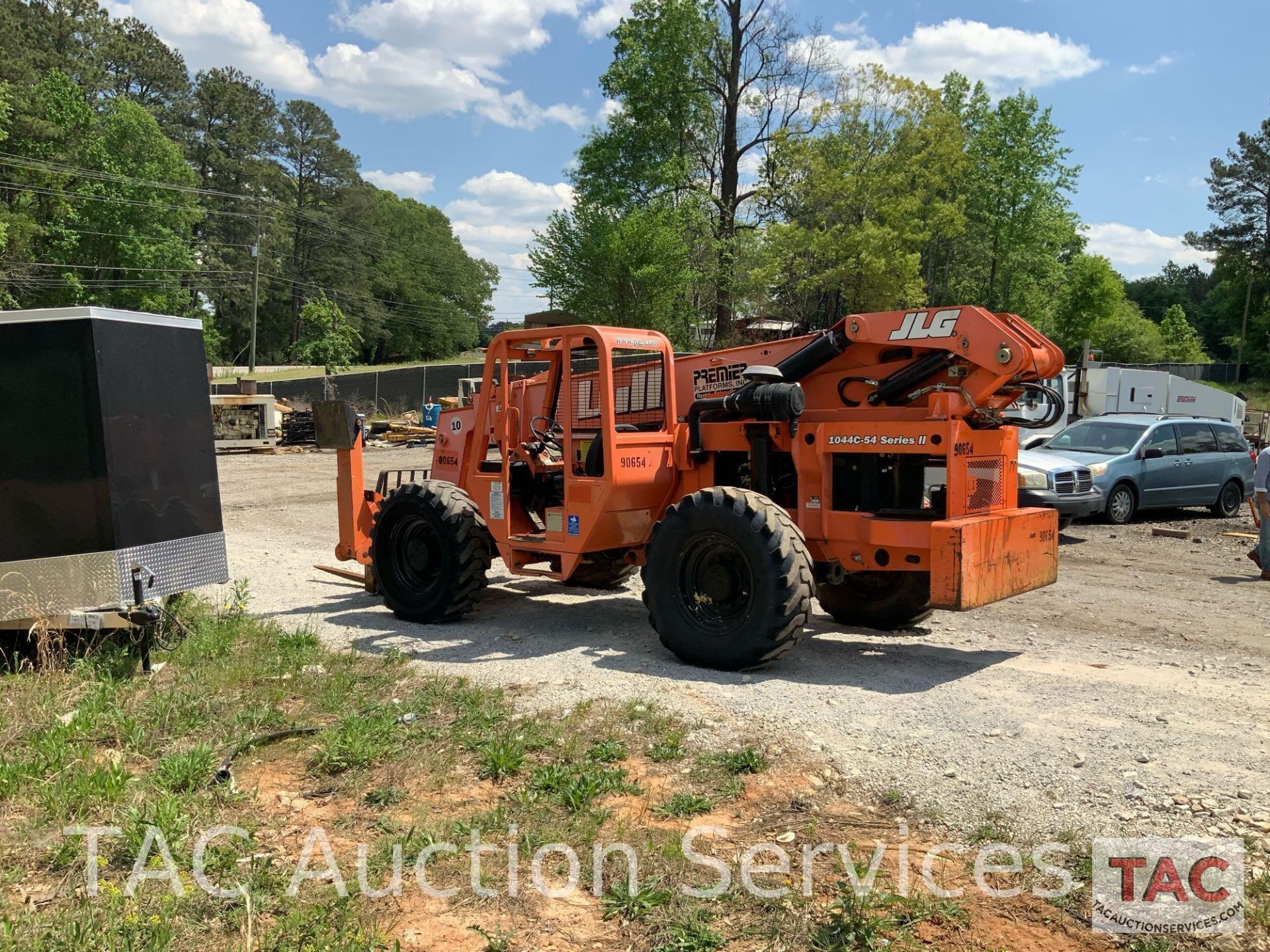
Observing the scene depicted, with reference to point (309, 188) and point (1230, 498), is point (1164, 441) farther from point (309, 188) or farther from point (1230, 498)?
point (309, 188)

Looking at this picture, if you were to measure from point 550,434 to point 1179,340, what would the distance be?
70.1 metres

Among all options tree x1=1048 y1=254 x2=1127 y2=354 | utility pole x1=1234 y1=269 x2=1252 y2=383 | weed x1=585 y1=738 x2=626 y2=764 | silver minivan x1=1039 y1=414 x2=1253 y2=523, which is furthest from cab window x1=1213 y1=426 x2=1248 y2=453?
utility pole x1=1234 y1=269 x2=1252 y2=383

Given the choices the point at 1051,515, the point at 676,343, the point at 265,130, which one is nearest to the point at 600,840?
the point at 1051,515

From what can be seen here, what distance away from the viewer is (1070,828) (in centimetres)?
406

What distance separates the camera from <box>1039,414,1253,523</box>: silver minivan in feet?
49.0

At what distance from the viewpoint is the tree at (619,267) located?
32969 mm

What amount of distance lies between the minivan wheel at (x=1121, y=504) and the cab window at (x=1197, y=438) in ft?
5.28

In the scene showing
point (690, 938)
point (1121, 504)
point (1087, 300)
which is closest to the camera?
point (690, 938)

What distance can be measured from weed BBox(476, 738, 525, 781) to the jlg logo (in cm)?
409

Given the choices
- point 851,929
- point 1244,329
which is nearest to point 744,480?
point 851,929

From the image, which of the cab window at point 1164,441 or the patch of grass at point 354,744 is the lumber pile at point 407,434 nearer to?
the cab window at point 1164,441

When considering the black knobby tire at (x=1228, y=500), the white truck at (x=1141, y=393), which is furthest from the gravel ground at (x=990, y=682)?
the white truck at (x=1141, y=393)

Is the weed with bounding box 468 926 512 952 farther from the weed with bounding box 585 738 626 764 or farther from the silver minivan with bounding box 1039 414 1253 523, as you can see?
the silver minivan with bounding box 1039 414 1253 523

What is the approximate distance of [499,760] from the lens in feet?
15.8
